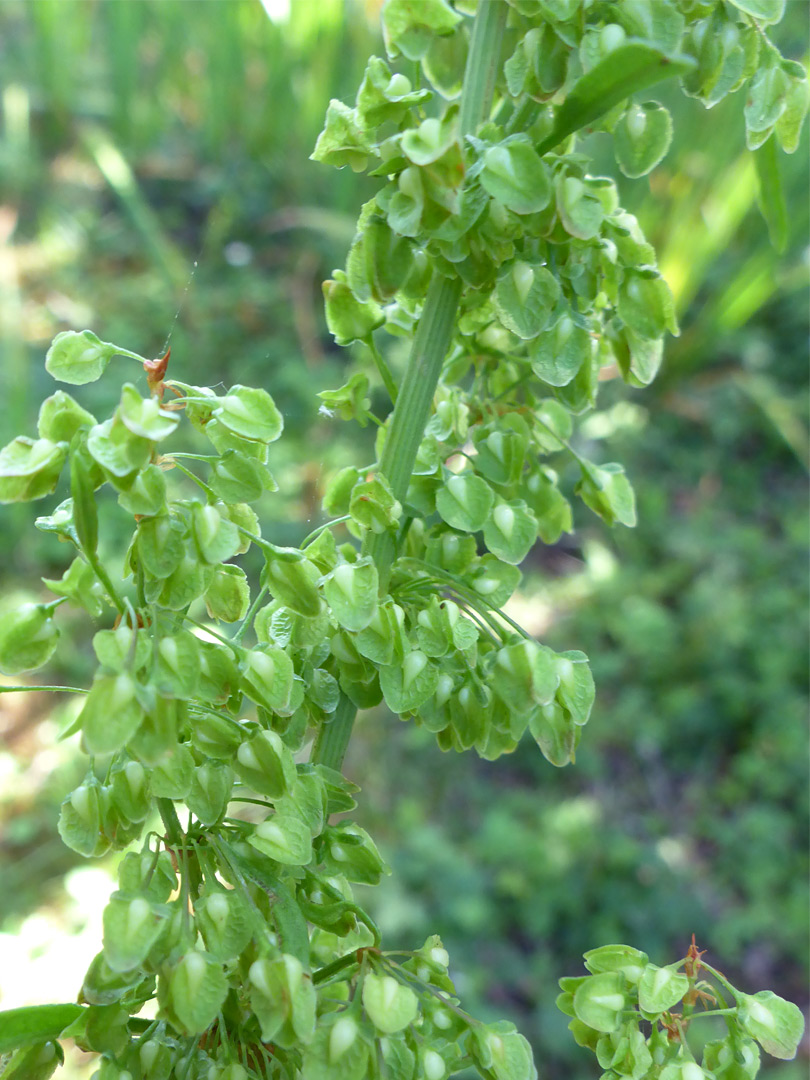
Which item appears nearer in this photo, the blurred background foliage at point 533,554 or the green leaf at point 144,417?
the green leaf at point 144,417

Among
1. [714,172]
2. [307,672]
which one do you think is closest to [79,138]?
[714,172]

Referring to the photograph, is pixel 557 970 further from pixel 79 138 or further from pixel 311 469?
pixel 79 138

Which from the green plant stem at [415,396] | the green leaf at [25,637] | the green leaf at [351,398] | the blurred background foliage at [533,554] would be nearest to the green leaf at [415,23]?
the green plant stem at [415,396]

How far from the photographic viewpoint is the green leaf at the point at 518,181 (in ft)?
0.86

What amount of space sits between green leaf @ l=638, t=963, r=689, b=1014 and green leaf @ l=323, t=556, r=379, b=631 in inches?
6.4

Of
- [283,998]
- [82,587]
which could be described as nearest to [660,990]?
[283,998]

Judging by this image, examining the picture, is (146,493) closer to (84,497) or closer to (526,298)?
(84,497)

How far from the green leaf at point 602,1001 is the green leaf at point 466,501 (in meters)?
0.17

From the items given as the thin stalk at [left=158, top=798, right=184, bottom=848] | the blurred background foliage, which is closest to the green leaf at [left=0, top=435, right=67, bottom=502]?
the thin stalk at [left=158, top=798, right=184, bottom=848]

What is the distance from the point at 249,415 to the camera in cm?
28

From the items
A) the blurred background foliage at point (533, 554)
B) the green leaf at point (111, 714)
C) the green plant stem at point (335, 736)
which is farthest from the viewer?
the blurred background foliage at point (533, 554)

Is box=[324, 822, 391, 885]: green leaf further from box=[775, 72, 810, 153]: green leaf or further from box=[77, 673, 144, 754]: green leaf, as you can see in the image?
box=[775, 72, 810, 153]: green leaf

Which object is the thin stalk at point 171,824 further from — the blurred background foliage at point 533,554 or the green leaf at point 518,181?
the blurred background foliage at point 533,554

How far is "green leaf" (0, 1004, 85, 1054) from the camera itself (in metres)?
0.27
